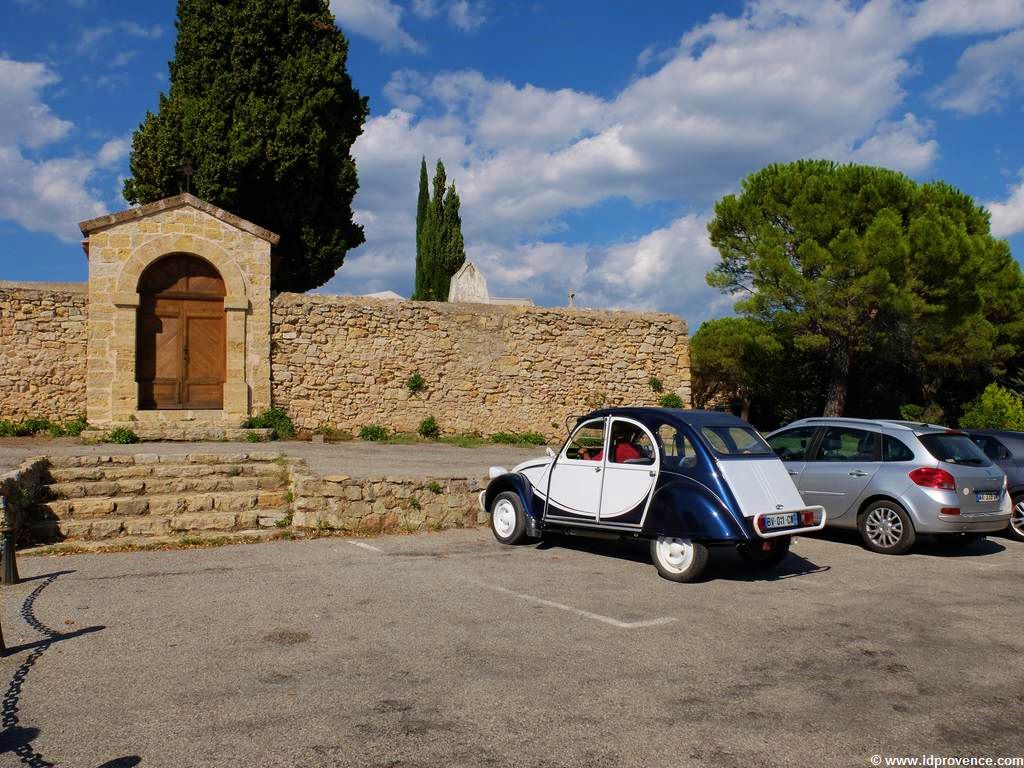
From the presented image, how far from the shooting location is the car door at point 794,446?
31.0ft

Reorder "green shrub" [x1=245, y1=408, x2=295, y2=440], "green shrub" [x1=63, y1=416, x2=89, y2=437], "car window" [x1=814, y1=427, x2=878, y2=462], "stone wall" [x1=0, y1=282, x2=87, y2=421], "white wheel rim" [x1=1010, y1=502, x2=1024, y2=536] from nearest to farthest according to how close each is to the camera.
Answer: "car window" [x1=814, y1=427, x2=878, y2=462]
"white wheel rim" [x1=1010, y1=502, x2=1024, y2=536]
"green shrub" [x1=63, y1=416, x2=89, y2=437]
"stone wall" [x1=0, y1=282, x2=87, y2=421]
"green shrub" [x1=245, y1=408, x2=295, y2=440]

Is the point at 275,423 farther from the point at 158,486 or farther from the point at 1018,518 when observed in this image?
the point at 1018,518

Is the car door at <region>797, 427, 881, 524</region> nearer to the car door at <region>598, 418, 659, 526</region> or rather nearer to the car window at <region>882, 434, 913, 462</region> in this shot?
the car window at <region>882, 434, 913, 462</region>

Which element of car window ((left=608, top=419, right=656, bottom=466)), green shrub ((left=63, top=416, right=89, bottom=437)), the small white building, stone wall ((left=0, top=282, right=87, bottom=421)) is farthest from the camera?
the small white building

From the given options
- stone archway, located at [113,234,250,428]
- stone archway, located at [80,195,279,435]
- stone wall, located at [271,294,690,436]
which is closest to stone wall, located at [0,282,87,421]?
stone archway, located at [80,195,279,435]

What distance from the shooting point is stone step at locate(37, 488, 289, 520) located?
8.70 meters

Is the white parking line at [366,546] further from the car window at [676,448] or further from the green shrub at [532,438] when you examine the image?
the green shrub at [532,438]

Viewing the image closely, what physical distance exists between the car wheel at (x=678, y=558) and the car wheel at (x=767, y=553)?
33.0 inches

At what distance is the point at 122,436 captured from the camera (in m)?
13.7

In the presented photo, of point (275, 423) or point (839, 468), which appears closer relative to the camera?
point (839, 468)

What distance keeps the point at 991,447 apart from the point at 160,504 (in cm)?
1019

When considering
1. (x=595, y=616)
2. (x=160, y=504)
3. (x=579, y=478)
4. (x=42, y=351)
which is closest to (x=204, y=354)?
(x=42, y=351)

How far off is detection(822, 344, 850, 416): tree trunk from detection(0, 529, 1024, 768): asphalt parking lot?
622 inches

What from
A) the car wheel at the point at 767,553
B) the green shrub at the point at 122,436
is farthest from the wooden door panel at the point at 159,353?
the car wheel at the point at 767,553
